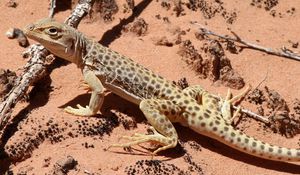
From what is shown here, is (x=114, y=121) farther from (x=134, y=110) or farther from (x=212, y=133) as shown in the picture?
Answer: (x=212, y=133)

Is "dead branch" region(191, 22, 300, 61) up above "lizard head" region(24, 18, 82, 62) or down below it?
below

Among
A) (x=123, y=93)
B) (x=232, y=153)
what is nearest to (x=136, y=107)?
(x=123, y=93)

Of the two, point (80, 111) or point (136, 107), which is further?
point (136, 107)

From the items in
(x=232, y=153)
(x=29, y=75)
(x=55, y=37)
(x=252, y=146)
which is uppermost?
(x=55, y=37)

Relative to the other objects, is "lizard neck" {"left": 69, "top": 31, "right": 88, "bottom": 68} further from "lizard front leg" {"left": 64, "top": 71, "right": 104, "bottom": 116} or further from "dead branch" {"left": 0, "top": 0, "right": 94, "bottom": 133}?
"dead branch" {"left": 0, "top": 0, "right": 94, "bottom": 133}

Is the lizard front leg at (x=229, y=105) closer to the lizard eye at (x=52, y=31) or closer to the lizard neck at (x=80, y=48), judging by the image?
the lizard neck at (x=80, y=48)

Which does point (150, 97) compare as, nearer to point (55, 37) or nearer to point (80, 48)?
point (80, 48)

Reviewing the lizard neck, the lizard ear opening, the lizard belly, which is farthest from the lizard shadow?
the lizard ear opening
